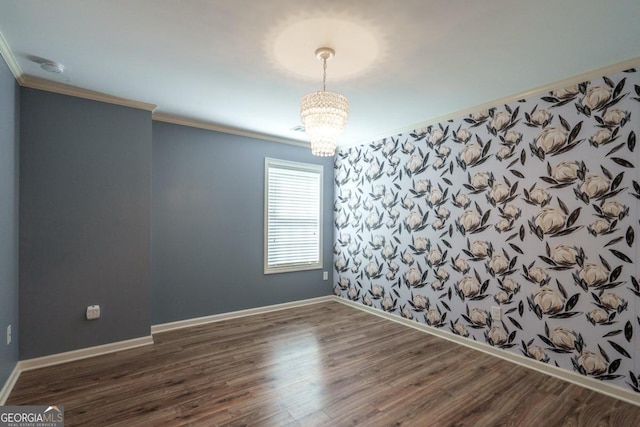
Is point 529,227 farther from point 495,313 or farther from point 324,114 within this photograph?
point 324,114

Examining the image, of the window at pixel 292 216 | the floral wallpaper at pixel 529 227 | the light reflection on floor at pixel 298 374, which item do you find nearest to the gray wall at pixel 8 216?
the light reflection on floor at pixel 298 374

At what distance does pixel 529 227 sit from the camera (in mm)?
2803

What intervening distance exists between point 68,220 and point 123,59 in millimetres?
1593

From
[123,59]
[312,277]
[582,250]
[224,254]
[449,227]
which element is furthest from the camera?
[312,277]

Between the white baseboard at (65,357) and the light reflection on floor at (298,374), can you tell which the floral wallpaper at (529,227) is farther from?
the white baseboard at (65,357)

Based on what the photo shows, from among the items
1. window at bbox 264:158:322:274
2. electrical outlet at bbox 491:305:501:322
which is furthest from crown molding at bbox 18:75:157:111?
electrical outlet at bbox 491:305:501:322

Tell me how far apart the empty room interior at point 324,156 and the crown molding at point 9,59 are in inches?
1.2

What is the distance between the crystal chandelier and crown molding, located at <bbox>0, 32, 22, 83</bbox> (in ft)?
6.92

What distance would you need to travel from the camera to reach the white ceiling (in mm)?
1743

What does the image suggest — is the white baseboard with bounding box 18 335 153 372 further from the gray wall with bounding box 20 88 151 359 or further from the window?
the window

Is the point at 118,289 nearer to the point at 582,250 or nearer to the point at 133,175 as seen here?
the point at 133,175

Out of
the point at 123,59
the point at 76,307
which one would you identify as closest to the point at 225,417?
the point at 76,307

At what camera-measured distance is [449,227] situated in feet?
11.4

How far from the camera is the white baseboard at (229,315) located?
3583mm
